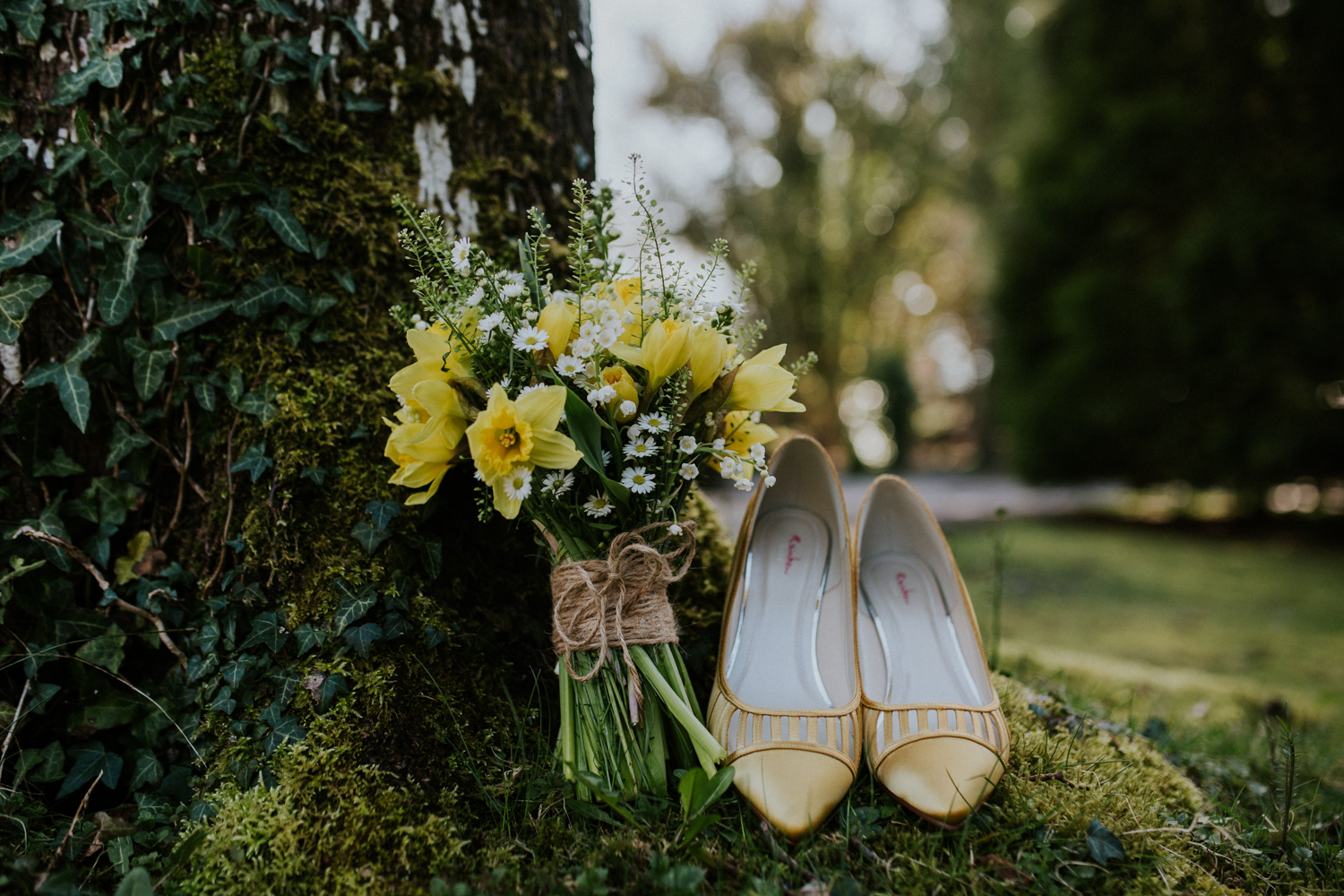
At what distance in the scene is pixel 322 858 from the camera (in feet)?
4.30

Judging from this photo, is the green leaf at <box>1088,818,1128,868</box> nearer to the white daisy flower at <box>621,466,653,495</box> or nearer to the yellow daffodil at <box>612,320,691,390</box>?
the white daisy flower at <box>621,466,653,495</box>

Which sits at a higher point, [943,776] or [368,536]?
[368,536]

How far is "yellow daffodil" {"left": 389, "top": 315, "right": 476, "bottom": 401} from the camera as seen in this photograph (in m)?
1.35

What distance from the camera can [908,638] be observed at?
6.46 ft

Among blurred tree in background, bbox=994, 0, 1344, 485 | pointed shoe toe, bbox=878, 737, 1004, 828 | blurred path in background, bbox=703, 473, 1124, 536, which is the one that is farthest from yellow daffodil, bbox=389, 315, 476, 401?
blurred tree in background, bbox=994, 0, 1344, 485

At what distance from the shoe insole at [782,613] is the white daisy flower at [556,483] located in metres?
0.61

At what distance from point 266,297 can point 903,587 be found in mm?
1931

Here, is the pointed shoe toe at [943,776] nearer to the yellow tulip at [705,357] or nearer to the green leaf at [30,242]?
the yellow tulip at [705,357]

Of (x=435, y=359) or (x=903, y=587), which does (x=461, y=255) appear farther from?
(x=903, y=587)

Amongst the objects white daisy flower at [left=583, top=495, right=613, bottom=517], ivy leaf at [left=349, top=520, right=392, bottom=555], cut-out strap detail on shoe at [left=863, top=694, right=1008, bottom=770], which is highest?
white daisy flower at [left=583, top=495, right=613, bottom=517]

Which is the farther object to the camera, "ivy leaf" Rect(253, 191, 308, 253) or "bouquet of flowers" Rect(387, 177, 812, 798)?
"ivy leaf" Rect(253, 191, 308, 253)

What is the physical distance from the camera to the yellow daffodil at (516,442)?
1231mm

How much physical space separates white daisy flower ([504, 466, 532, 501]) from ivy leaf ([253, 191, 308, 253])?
93cm

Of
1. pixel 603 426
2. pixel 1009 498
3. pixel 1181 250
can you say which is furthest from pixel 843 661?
pixel 1009 498
